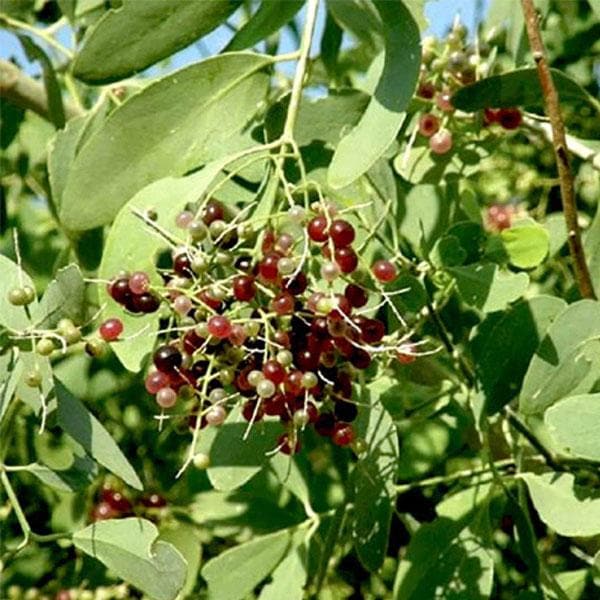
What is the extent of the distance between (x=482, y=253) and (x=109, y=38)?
1.10ft

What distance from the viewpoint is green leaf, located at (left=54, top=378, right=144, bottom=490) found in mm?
1000

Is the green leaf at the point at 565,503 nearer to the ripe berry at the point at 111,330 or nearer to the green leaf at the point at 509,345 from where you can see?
the green leaf at the point at 509,345

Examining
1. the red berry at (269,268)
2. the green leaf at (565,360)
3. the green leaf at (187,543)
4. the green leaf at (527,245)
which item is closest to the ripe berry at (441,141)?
the green leaf at (527,245)

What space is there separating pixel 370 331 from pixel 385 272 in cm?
5

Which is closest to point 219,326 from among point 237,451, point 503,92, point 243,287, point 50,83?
point 243,287

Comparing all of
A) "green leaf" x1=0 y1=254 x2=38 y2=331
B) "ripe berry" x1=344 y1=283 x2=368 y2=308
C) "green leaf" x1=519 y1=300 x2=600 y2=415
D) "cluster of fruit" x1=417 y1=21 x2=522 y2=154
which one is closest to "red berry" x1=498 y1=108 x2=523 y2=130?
"cluster of fruit" x1=417 y1=21 x2=522 y2=154

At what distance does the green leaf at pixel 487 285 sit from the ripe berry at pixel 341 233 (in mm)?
183

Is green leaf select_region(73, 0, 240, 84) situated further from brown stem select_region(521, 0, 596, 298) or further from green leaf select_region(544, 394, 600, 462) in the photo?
green leaf select_region(544, 394, 600, 462)

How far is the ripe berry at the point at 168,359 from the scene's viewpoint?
0.93m

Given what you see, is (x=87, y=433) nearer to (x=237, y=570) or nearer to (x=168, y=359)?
(x=168, y=359)

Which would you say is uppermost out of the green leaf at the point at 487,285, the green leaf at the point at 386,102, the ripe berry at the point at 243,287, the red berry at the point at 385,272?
the green leaf at the point at 386,102

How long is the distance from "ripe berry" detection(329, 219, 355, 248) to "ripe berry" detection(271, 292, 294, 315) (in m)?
0.05

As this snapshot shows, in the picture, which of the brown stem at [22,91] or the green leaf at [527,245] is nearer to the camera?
the green leaf at [527,245]

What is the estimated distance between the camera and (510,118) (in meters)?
1.21
